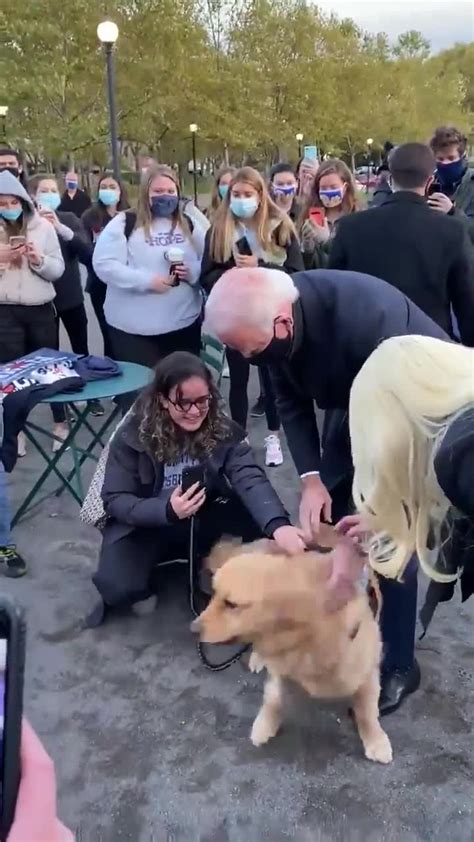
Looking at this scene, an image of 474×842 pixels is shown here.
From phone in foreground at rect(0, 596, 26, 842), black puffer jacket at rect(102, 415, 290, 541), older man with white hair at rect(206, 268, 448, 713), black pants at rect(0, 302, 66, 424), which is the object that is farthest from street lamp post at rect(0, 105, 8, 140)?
phone in foreground at rect(0, 596, 26, 842)

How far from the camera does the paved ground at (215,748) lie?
2229 mm

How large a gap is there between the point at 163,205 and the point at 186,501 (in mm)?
2211

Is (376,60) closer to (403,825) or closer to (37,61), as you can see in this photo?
(37,61)

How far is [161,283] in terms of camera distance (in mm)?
4438

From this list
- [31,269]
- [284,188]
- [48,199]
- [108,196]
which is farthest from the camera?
[108,196]

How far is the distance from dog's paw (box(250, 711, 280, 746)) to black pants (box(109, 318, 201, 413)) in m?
2.50

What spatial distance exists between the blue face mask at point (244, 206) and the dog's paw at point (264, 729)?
3.00m

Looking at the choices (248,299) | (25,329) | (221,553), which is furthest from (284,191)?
(248,299)

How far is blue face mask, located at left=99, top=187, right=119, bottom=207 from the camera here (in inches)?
241

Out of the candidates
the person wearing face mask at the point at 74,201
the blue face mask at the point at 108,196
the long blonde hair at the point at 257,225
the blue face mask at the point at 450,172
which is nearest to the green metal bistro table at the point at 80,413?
the long blonde hair at the point at 257,225

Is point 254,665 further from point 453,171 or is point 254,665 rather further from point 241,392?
point 453,171

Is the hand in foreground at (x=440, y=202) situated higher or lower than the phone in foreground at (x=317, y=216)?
higher

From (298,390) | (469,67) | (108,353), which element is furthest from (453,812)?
(469,67)

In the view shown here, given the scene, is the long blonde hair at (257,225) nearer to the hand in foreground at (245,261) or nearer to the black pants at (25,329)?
the hand in foreground at (245,261)
